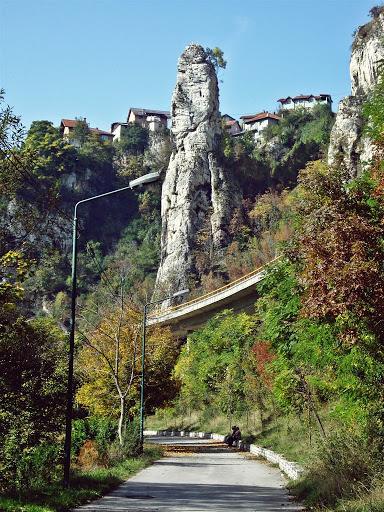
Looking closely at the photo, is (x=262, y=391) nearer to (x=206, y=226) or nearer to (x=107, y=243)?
(x=206, y=226)

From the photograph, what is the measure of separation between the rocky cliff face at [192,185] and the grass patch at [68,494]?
62.5 m

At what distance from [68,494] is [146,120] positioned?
133574mm

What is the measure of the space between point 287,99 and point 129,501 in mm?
137380

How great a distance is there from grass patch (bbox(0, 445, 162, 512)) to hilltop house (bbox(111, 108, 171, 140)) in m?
119

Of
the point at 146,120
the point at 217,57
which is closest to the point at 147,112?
the point at 146,120

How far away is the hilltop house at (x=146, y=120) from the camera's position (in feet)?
438

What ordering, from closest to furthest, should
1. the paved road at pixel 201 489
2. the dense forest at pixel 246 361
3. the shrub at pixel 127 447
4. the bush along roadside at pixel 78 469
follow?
the dense forest at pixel 246 361 < the bush along roadside at pixel 78 469 < the paved road at pixel 201 489 < the shrub at pixel 127 447

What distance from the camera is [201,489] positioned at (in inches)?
575

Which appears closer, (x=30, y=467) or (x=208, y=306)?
(x=30, y=467)

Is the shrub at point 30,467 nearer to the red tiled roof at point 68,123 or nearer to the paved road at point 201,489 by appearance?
the paved road at point 201,489

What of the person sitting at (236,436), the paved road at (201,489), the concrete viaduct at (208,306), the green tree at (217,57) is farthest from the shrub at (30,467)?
the green tree at (217,57)

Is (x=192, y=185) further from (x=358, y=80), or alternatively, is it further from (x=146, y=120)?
(x=146, y=120)

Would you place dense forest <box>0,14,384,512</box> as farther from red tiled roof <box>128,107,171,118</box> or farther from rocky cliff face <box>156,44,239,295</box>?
red tiled roof <box>128,107,171,118</box>

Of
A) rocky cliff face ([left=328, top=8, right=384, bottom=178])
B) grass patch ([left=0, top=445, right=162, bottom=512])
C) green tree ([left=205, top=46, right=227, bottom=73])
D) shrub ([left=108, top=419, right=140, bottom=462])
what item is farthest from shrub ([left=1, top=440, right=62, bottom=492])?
green tree ([left=205, top=46, right=227, bottom=73])
